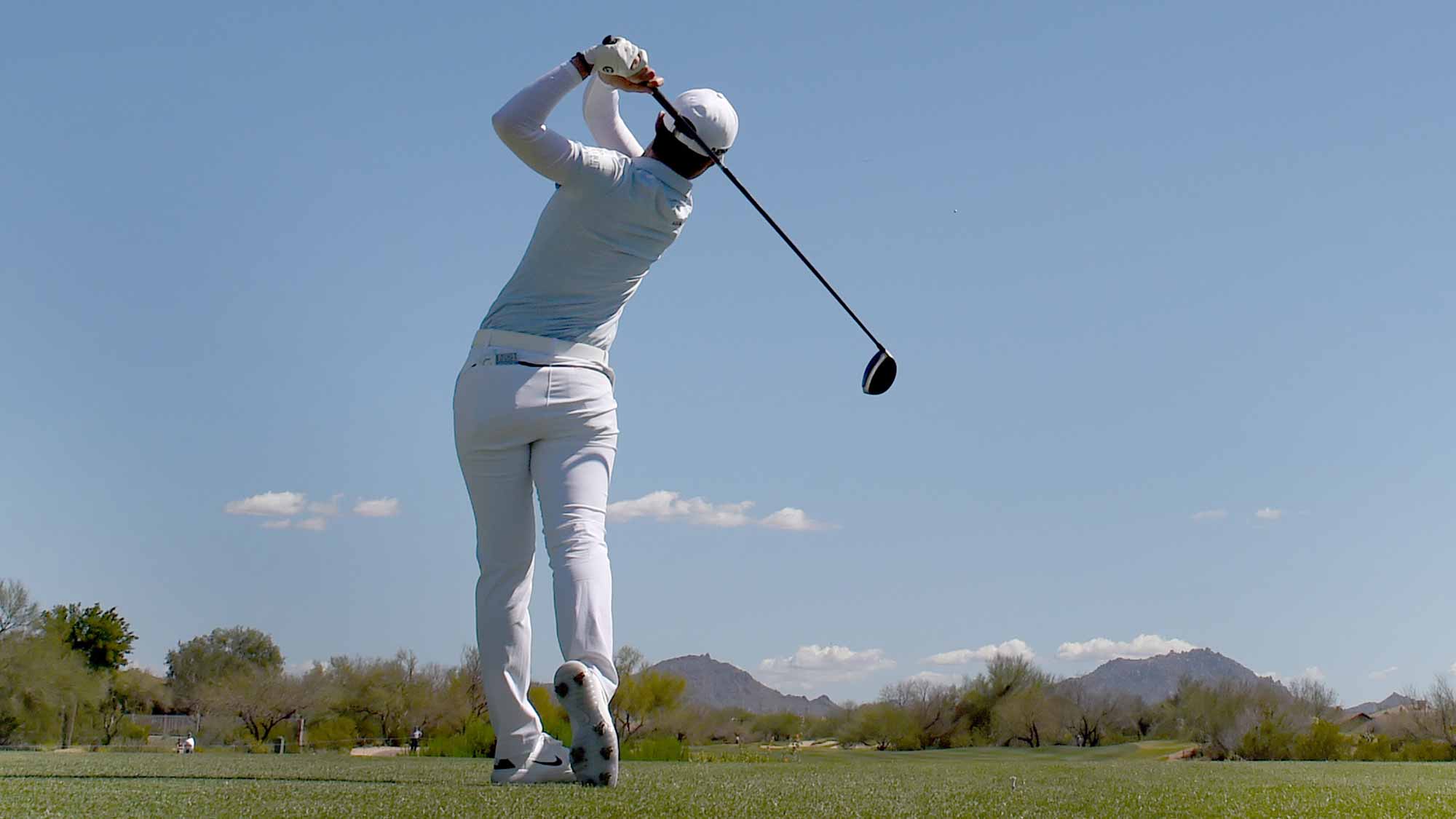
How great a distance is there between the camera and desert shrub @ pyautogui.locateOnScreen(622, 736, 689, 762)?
638 cm

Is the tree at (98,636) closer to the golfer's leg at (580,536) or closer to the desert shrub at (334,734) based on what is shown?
the desert shrub at (334,734)

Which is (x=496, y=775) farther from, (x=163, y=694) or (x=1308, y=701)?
(x=163, y=694)

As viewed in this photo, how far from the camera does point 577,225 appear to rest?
3492 mm

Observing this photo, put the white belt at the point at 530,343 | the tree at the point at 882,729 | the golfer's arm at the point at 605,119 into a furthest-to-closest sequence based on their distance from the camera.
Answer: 1. the tree at the point at 882,729
2. the golfer's arm at the point at 605,119
3. the white belt at the point at 530,343

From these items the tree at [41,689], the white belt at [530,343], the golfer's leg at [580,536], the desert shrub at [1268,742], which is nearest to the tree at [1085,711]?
the desert shrub at [1268,742]

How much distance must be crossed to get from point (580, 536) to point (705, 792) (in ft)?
2.65

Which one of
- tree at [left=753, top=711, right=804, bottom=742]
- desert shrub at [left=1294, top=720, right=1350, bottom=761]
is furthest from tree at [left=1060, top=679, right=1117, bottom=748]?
tree at [left=753, top=711, right=804, bottom=742]

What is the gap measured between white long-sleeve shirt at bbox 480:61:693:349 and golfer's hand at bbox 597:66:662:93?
5.3 inches

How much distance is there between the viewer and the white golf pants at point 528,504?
3.33 metres

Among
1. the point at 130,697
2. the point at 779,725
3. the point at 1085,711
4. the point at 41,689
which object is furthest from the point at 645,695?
the point at 130,697

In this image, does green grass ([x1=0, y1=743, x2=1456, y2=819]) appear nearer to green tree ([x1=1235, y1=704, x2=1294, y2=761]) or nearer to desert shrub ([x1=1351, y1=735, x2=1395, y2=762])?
desert shrub ([x1=1351, y1=735, x2=1395, y2=762])

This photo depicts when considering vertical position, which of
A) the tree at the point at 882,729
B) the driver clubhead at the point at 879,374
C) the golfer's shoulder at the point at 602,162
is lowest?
the tree at the point at 882,729

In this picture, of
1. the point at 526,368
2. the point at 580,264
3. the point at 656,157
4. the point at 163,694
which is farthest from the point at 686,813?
the point at 163,694

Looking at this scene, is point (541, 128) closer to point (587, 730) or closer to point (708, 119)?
point (708, 119)
